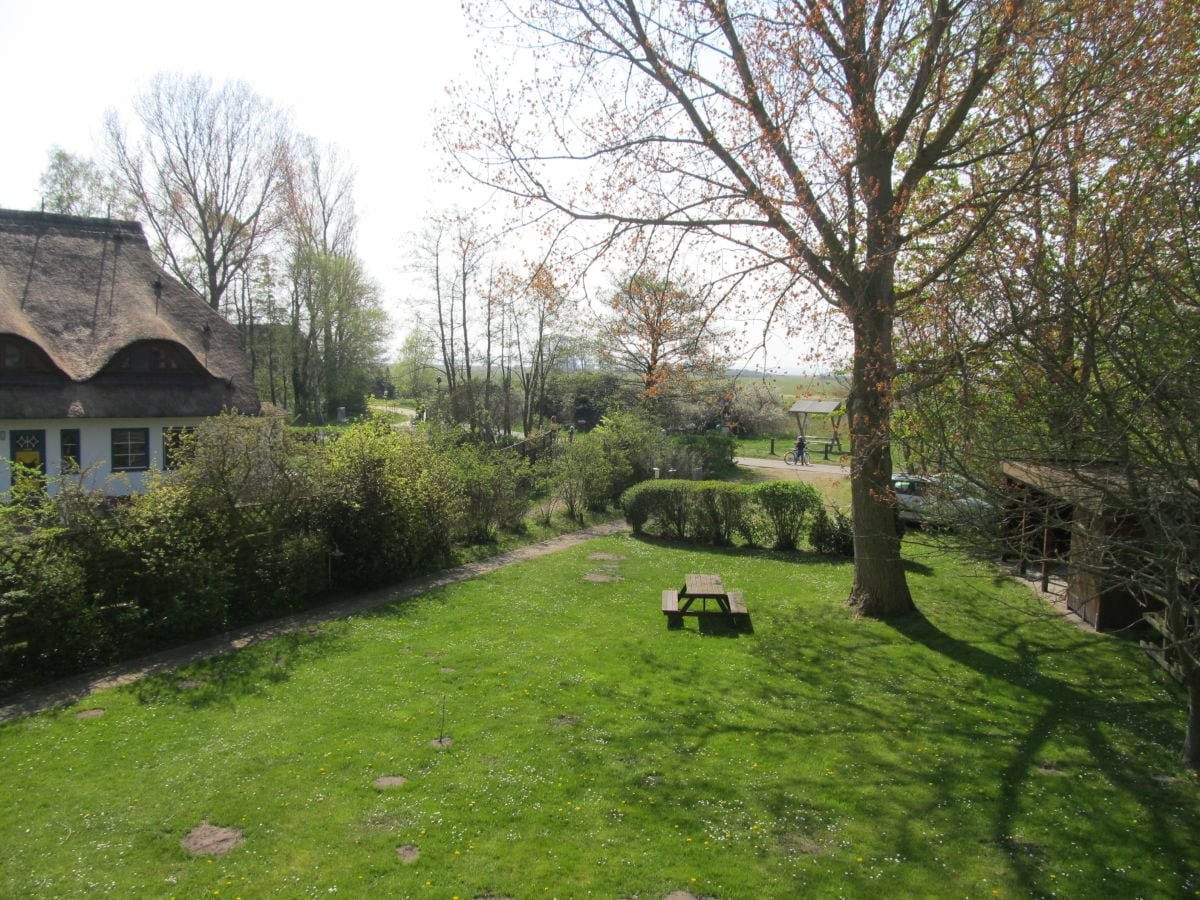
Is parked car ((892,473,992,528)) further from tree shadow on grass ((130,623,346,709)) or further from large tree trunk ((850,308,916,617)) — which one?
tree shadow on grass ((130,623,346,709))

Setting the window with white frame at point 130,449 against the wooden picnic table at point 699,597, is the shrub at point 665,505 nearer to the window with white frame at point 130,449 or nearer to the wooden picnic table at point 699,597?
the wooden picnic table at point 699,597

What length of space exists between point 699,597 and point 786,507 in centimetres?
610

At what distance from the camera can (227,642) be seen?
1009cm

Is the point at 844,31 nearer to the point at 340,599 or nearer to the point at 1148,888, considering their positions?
the point at 1148,888

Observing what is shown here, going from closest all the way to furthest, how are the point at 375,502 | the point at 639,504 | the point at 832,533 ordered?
the point at 375,502, the point at 832,533, the point at 639,504

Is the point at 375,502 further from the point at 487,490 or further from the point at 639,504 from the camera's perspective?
the point at 639,504

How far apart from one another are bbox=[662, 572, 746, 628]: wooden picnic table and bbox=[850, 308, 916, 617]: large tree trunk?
2152mm

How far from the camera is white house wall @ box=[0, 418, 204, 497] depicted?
1886cm

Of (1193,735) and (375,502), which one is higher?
(375,502)

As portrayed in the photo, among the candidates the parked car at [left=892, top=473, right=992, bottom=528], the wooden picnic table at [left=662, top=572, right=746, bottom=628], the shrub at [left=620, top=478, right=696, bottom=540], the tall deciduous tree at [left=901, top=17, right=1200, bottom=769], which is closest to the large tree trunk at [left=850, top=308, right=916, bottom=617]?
the parked car at [left=892, top=473, right=992, bottom=528]

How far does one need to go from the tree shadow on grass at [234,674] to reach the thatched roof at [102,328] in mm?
14226

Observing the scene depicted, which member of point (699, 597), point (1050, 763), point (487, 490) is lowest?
point (1050, 763)

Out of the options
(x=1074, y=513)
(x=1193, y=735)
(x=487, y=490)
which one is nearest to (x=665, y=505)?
(x=487, y=490)

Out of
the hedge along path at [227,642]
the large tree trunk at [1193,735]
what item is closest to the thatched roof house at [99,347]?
the hedge along path at [227,642]
